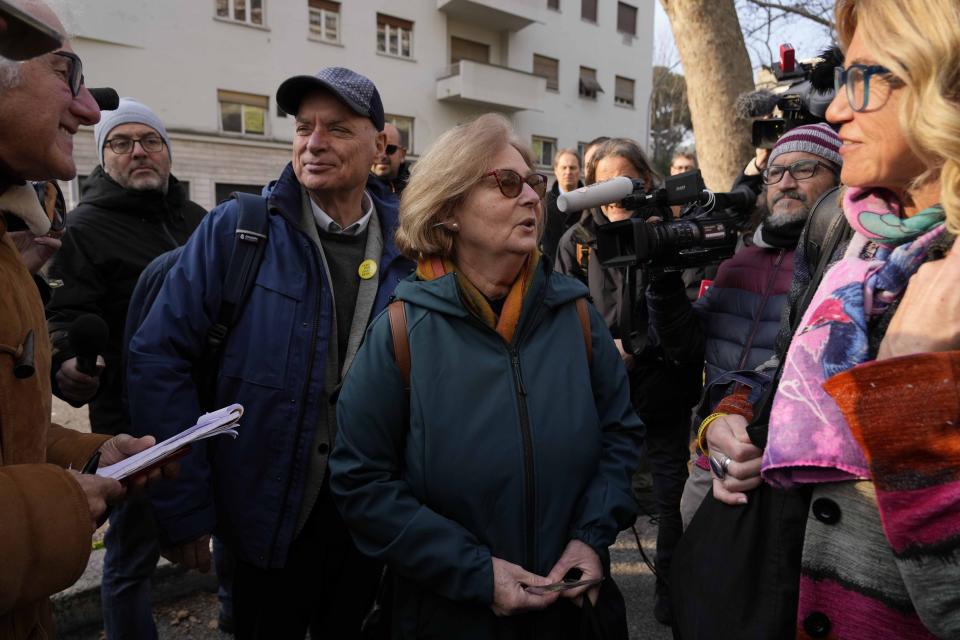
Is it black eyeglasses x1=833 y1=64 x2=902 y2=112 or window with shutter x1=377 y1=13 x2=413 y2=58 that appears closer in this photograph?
black eyeglasses x1=833 y1=64 x2=902 y2=112

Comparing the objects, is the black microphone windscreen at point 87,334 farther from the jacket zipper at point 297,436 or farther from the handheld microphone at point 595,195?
the handheld microphone at point 595,195

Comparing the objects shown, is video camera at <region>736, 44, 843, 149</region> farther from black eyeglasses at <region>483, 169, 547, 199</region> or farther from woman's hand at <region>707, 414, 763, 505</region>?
woman's hand at <region>707, 414, 763, 505</region>

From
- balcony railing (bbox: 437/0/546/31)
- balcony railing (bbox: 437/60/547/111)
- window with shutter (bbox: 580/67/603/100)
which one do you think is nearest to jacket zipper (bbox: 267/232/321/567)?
balcony railing (bbox: 437/60/547/111)

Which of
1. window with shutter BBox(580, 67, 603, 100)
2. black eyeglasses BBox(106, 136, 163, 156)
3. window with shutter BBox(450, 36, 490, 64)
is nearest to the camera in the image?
black eyeglasses BBox(106, 136, 163, 156)

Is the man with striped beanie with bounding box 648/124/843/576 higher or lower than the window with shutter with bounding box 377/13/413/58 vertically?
lower

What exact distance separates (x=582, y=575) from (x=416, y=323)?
31.4 inches

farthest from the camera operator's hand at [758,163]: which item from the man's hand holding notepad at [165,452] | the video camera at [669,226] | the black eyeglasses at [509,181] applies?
the man's hand holding notepad at [165,452]

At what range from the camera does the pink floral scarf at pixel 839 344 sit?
1.13 meters

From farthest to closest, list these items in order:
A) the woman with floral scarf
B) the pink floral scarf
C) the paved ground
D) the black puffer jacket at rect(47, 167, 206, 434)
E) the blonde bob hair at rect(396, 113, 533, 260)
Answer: the paved ground → the black puffer jacket at rect(47, 167, 206, 434) → the blonde bob hair at rect(396, 113, 533, 260) → the pink floral scarf → the woman with floral scarf

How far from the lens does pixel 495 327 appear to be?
1.81m

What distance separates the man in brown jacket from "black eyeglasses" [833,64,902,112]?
1651mm

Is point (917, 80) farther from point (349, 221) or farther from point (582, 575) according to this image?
point (349, 221)

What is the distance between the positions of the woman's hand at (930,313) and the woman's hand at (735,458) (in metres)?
0.35

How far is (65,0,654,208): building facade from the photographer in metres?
15.0
